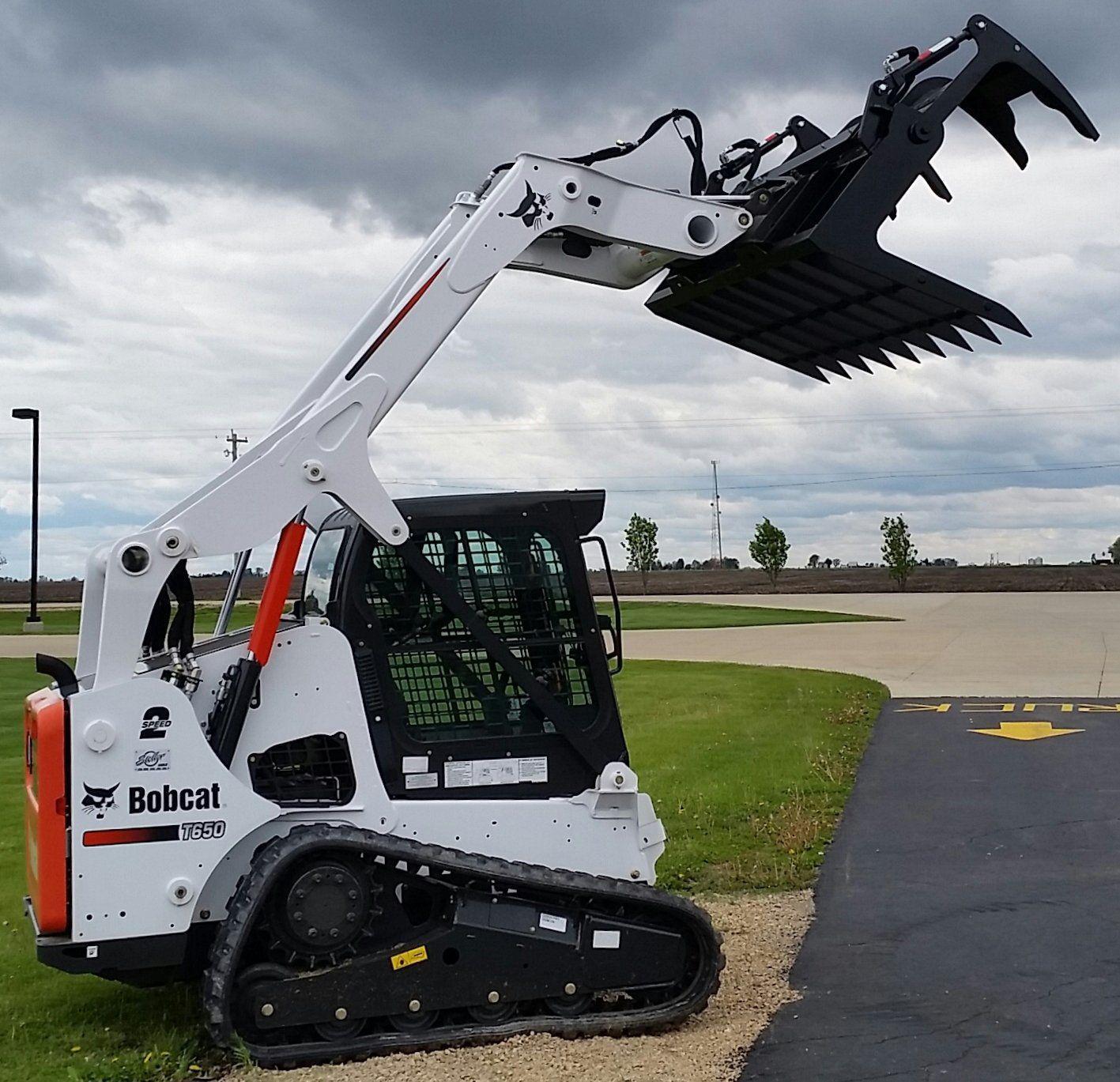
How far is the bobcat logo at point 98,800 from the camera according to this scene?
520 cm

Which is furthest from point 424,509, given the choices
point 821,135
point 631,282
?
point 821,135

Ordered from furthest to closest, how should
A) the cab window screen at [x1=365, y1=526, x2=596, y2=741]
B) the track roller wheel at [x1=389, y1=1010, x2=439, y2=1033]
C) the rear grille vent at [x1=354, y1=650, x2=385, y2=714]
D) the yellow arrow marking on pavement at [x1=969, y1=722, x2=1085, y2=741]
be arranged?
the yellow arrow marking on pavement at [x1=969, y1=722, x2=1085, y2=741]
the cab window screen at [x1=365, y1=526, x2=596, y2=741]
the rear grille vent at [x1=354, y1=650, x2=385, y2=714]
the track roller wheel at [x1=389, y1=1010, x2=439, y2=1033]

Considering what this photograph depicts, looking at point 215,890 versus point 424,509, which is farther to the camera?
point 424,509

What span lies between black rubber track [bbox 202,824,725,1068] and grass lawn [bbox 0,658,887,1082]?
0.52m

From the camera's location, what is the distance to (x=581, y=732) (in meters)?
5.97

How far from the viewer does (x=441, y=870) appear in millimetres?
5566

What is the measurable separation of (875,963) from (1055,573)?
82163mm

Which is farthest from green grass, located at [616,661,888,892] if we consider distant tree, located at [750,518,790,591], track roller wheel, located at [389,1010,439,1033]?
distant tree, located at [750,518,790,591]

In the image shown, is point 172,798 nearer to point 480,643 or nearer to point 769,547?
point 480,643

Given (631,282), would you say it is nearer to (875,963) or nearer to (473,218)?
(473,218)

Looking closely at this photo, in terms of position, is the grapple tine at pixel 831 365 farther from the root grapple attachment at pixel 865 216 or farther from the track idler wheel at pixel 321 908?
the track idler wheel at pixel 321 908

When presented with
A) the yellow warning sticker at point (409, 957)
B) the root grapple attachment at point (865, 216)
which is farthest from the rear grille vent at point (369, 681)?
the root grapple attachment at point (865, 216)

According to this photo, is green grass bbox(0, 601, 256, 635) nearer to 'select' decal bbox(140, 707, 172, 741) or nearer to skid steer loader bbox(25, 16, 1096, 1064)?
skid steer loader bbox(25, 16, 1096, 1064)

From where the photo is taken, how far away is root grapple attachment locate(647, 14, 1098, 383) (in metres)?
6.12
